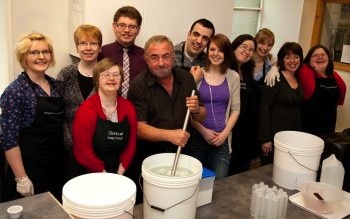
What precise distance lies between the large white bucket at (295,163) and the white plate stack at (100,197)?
883 millimetres

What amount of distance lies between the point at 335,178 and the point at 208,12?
Answer: 6.03 ft

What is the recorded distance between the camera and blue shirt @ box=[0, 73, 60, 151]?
1786 mm

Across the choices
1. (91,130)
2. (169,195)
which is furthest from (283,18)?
(169,195)

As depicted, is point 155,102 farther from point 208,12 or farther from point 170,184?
point 208,12

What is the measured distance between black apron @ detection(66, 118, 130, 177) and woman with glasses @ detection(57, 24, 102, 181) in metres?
0.25

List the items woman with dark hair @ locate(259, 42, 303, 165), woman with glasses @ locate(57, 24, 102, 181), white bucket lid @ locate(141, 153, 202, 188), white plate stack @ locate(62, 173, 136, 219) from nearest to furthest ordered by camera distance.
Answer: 1. white plate stack @ locate(62, 173, 136, 219)
2. white bucket lid @ locate(141, 153, 202, 188)
3. woman with glasses @ locate(57, 24, 102, 181)
4. woman with dark hair @ locate(259, 42, 303, 165)

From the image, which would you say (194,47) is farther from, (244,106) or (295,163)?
(295,163)

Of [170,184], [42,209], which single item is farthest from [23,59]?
[170,184]

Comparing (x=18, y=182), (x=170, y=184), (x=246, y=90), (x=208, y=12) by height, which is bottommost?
(x=18, y=182)

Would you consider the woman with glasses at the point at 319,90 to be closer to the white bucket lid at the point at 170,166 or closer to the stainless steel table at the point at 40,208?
the white bucket lid at the point at 170,166

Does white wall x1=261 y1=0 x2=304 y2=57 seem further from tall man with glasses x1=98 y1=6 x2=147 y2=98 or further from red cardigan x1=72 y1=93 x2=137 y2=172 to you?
red cardigan x1=72 y1=93 x2=137 y2=172

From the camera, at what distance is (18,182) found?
1872mm

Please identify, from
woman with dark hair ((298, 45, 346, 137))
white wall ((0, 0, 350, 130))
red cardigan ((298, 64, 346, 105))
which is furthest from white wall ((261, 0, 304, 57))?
red cardigan ((298, 64, 346, 105))

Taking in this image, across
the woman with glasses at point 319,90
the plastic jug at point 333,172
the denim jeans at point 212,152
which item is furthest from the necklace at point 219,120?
the woman with glasses at point 319,90
